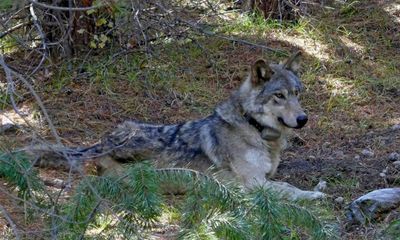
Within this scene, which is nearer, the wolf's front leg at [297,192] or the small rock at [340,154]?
the wolf's front leg at [297,192]

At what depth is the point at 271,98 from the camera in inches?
252

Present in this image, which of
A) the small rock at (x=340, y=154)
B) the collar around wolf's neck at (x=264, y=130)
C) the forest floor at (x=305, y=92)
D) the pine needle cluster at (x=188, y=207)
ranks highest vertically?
the pine needle cluster at (x=188, y=207)

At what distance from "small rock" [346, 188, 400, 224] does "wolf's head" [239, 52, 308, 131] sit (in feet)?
3.45

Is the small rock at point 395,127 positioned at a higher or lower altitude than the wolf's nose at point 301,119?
lower

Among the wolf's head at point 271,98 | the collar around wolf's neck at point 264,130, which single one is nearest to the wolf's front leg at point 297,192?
the collar around wolf's neck at point 264,130

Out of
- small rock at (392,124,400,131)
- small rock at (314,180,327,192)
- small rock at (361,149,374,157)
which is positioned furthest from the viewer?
small rock at (392,124,400,131)

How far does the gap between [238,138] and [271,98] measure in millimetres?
429

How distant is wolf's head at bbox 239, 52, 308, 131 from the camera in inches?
250

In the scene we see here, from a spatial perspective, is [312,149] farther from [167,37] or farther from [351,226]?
[167,37]

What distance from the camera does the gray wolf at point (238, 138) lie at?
20.8 ft

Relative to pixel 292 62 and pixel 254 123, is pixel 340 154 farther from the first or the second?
pixel 254 123

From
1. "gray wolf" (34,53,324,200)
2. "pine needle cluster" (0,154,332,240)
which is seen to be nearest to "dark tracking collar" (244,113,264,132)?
"gray wolf" (34,53,324,200)

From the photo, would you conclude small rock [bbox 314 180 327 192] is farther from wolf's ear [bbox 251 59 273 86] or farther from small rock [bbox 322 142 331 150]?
small rock [bbox 322 142 331 150]

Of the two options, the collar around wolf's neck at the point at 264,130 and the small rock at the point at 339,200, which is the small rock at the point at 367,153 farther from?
the small rock at the point at 339,200
